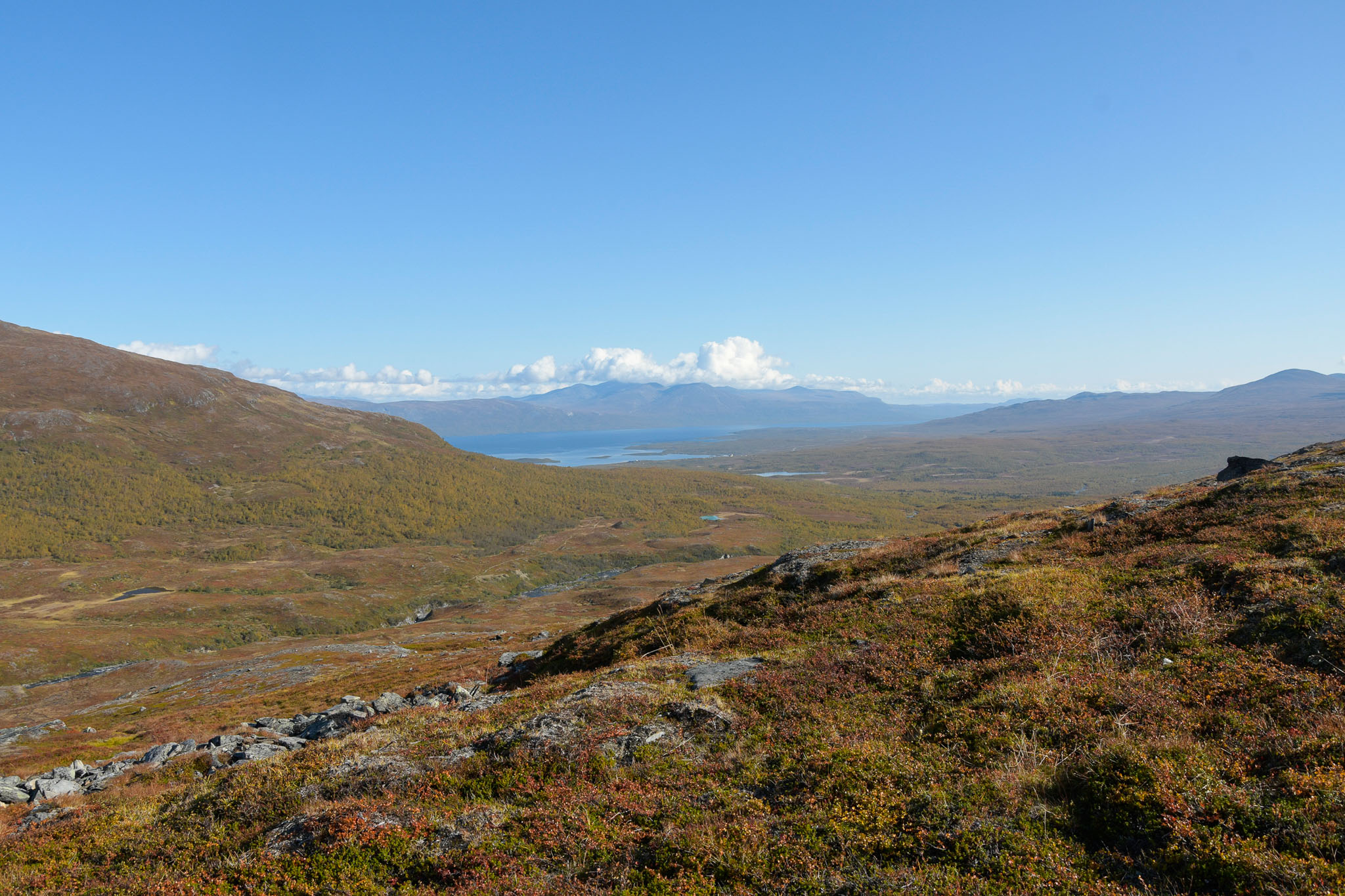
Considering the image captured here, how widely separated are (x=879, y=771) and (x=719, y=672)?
736 centimetres

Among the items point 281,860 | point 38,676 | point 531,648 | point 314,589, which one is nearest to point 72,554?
point 314,589

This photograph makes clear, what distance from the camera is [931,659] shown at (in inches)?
580

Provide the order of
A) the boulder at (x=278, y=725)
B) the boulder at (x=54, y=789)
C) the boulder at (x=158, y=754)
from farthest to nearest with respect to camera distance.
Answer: the boulder at (x=278, y=725), the boulder at (x=158, y=754), the boulder at (x=54, y=789)

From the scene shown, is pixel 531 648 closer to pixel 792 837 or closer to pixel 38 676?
pixel 792 837

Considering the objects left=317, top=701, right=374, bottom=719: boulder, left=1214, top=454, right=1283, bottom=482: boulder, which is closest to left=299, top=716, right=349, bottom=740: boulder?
left=317, top=701, right=374, bottom=719: boulder

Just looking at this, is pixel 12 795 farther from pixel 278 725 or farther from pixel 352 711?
pixel 352 711

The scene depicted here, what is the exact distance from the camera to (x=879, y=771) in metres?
9.62

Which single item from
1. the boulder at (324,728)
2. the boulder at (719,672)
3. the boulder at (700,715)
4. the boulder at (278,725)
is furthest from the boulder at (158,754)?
the boulder at (700,715)

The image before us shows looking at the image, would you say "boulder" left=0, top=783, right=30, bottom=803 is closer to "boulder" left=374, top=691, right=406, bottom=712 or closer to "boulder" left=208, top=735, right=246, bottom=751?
"boulder" left=208, top=735, right=246, bottom=751

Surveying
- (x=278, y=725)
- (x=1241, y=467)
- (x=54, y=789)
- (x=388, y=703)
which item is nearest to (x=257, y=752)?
(x=388, y=703)

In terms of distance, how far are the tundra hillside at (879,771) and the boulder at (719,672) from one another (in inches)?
5.1

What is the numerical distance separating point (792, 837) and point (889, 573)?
18283 millimetres

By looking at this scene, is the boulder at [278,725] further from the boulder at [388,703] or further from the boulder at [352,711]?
the boulder at [388,703]

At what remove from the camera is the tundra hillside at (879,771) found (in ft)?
24.2
